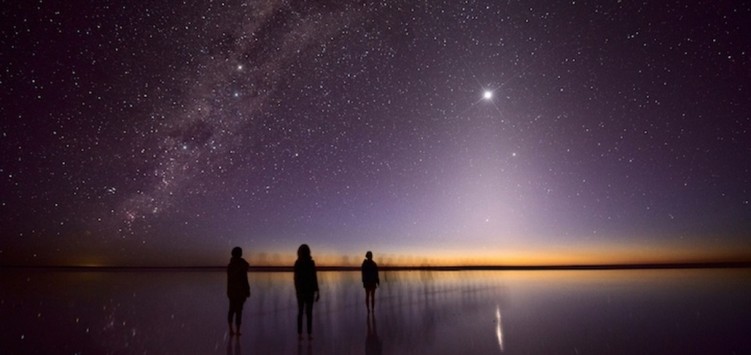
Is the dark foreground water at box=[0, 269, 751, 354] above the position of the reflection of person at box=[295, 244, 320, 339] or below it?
below

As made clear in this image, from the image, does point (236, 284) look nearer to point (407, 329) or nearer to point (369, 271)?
point (407, 329)

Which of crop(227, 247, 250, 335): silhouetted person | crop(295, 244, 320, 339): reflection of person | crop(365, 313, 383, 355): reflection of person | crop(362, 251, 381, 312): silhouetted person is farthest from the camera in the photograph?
crop(362, 251, 381, 312): silhouetted person

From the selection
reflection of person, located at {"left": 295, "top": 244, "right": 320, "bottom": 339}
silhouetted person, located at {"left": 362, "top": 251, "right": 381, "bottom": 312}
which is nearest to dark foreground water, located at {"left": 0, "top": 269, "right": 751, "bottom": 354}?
reflection of person, located at {"left": 295, "top": 244, "right": 320, "bottom": 339}

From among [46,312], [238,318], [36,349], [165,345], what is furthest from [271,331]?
[46,312]

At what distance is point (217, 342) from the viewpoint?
8.28 m

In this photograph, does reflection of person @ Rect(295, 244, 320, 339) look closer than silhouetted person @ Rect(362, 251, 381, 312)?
A: Yes

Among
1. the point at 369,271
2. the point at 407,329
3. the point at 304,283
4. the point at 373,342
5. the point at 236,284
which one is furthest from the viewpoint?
the point at 369,271

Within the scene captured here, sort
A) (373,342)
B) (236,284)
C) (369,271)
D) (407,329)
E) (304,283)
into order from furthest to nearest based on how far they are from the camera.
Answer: (369,271) < (407,329) < (236,284) < (304,283) < (373,342)

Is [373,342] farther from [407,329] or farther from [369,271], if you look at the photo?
[369,271]

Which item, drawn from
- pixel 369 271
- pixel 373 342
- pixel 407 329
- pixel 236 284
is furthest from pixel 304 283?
pixel 369 271

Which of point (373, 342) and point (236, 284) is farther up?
point (236, 284)

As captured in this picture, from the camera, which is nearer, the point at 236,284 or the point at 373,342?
the point at 373,342

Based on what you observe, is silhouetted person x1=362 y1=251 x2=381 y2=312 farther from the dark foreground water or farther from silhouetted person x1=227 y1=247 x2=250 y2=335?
silhouetted person x1=227 y1=247 x2=250 y2=335

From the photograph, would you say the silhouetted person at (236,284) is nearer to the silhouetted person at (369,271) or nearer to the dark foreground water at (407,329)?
the dark foreground water at (407,329)
